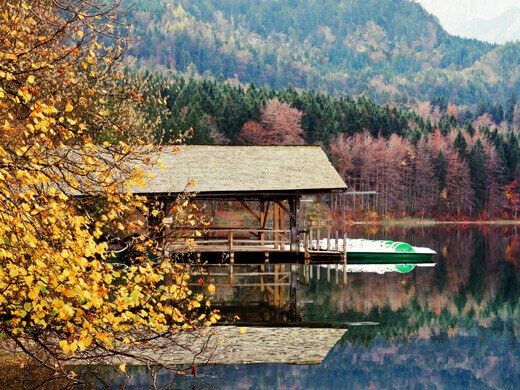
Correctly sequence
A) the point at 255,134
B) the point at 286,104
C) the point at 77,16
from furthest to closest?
the point at 286,104
the point at 255,134
the point at 77,16

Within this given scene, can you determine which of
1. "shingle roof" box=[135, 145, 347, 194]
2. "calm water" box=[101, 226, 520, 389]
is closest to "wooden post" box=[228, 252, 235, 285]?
"shingle roof" box=[135, 145, 347, 194]

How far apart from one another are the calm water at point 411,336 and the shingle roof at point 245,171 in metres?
4.24

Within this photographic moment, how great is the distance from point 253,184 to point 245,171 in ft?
4.18

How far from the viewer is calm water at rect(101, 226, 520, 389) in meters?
13.2

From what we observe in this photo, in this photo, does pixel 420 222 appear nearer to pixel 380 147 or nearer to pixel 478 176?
pixel 380 147

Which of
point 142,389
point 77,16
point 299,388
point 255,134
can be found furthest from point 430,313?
point 255,134

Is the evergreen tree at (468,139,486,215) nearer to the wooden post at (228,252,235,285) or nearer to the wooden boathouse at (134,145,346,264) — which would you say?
the wooden boathouse at (134,145,346,264)

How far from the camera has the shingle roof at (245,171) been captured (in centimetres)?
2992

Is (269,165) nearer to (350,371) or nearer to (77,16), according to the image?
(350,371)

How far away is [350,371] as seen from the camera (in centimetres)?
1398

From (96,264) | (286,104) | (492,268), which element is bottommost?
(492,268)

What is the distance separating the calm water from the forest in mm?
53745

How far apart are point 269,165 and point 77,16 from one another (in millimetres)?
25356

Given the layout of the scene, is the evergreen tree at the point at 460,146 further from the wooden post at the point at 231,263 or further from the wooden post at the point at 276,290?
the wooden post at the point at 231,263
